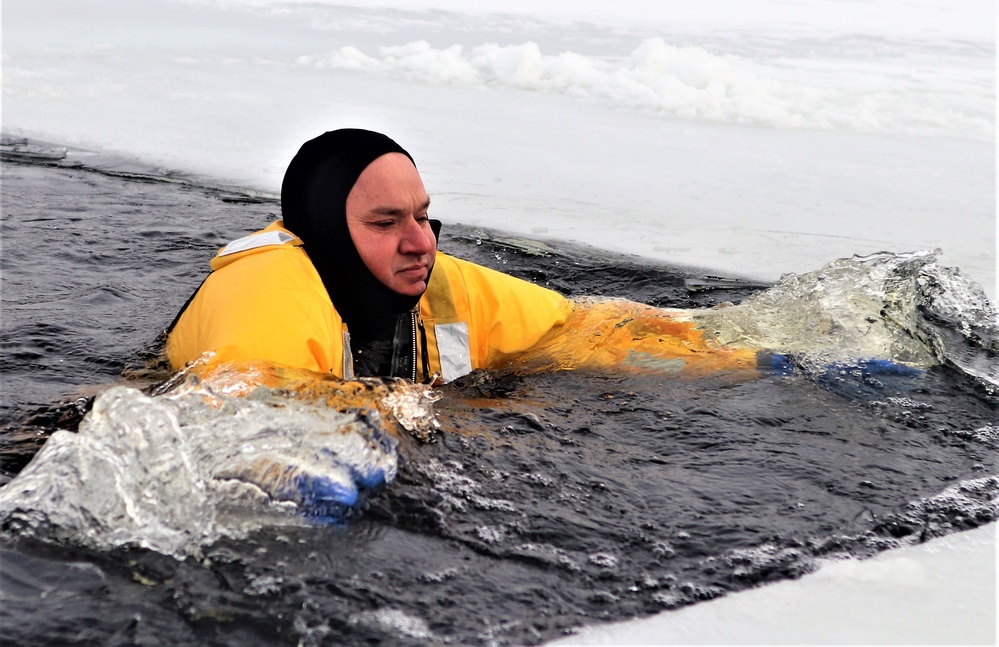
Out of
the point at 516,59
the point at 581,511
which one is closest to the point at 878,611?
the point at 581,511

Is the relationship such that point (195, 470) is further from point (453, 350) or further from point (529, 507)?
point (453, 350)

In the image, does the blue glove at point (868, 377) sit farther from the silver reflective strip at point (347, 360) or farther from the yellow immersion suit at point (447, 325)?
the silver reflective strip at point (347, 360)

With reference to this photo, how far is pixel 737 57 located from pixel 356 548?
9.06m

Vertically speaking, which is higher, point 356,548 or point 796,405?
point 796,405

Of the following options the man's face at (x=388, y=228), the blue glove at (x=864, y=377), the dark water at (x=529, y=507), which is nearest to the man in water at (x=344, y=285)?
the man's face at (x=388, y=228)

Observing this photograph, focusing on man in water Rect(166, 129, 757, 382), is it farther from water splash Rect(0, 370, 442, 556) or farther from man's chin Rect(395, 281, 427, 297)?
water splash Rect(0, 370, 442, 556)

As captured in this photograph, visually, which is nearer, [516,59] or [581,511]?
[581,511]

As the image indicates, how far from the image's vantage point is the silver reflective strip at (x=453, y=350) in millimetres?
3652

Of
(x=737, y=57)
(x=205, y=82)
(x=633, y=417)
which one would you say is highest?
(x=737, y=57)

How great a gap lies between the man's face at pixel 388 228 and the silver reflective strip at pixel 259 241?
0.22m

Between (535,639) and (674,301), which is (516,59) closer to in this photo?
(674,301)

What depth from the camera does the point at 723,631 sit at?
7.73 ft

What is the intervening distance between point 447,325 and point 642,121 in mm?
5506

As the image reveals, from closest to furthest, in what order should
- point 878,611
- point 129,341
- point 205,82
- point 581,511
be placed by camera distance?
point 878,611
point 581,511
point 129,341
point 205,82
